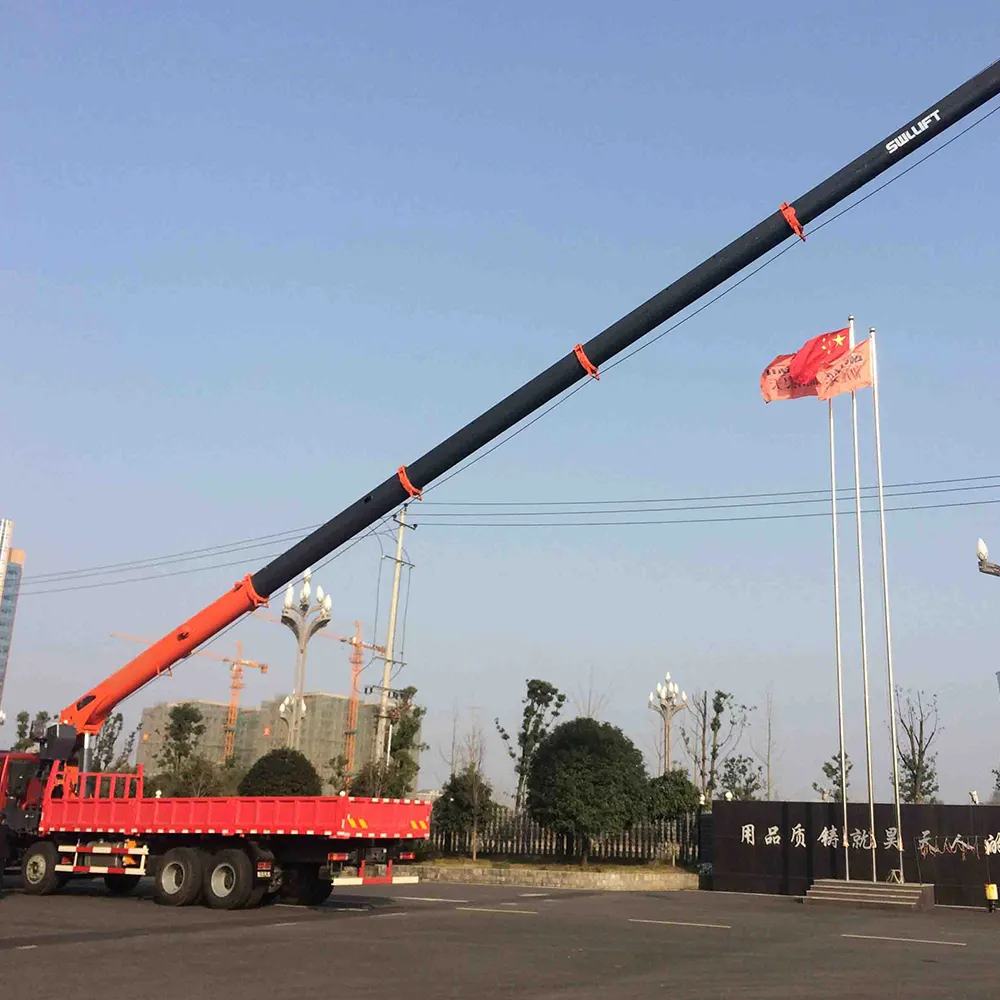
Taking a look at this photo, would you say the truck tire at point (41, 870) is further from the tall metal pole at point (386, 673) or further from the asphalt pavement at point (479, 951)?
the tall metal pole at point (386, 673)

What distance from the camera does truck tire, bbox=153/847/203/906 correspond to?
66.5 feet

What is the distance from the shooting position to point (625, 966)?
13.2m

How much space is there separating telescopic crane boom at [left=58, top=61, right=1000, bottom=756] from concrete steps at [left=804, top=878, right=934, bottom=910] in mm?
14329

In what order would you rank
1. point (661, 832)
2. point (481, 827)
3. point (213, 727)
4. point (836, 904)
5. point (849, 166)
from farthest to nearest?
point (213, 727) < point (481, 827) < point (661, 832) < point (836, 904) < point (849, 166)

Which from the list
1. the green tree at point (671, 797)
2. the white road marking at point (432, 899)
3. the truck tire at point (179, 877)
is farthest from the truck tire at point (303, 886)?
the green tree at point (671, 797)

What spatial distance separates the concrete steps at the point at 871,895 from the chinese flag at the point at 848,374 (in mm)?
12225

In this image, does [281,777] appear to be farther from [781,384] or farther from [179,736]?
[179,736]

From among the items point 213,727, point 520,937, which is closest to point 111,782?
point 520,937

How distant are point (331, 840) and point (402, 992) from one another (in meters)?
9.36

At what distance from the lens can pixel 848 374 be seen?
27.8 meters

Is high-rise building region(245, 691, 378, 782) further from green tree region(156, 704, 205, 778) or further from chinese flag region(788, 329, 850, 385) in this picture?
chinese flag region(788, 329, 850, 385)

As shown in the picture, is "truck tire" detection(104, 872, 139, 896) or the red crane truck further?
"truck tire" detection(104, 872, 139, 896)

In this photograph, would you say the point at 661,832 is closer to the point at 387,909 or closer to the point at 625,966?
the point at 387,909

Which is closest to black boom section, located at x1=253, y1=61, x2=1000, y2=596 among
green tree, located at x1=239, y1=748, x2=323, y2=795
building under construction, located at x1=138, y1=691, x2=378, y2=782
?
green tree, located at x1=239, y1=748, x2=323, y2=795
